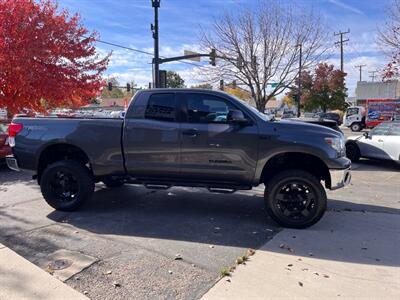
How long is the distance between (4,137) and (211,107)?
659 centimetres

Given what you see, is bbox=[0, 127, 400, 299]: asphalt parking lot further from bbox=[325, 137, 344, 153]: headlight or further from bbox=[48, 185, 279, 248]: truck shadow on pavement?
bbox=[325, 137, 344, 153]: headlight

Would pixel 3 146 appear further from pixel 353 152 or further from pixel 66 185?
pixel 353 152

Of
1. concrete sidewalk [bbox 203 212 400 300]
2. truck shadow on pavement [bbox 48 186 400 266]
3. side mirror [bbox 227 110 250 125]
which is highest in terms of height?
side mirror [bbox 227 110 250 125]

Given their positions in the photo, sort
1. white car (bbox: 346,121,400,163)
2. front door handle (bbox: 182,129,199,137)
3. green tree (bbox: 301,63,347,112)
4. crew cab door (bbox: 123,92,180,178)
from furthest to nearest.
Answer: green tree (bbox: 301,63,347,112) → white car (bbox: 346,121,400,163) → crew cab door (bbox: 123,92,180,178) → front door handle (bbox: 182,129,199,137)

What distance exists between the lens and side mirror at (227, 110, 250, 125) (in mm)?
5590

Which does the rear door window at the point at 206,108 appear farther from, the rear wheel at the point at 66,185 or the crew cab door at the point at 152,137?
the rear wheel at the point at 66,185

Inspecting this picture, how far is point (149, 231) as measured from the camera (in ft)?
17.5

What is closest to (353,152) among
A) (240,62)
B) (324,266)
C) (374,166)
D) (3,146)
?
(374,166)

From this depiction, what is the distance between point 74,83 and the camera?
41.0 feet

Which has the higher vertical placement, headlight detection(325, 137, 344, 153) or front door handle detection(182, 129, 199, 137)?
front door handle detection(182, 129, 199, 137)

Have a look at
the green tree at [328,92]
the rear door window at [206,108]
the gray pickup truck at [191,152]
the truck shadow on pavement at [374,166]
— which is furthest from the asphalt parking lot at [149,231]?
the green tree at [328,92]

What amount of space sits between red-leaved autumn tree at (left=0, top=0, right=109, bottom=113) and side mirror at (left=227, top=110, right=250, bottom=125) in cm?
769

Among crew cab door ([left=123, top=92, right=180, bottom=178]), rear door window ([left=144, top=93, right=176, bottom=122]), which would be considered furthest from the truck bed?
rear door window ([left=144, top=93, right=176, bottom=122])

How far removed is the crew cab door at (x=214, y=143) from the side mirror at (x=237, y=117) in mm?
54
